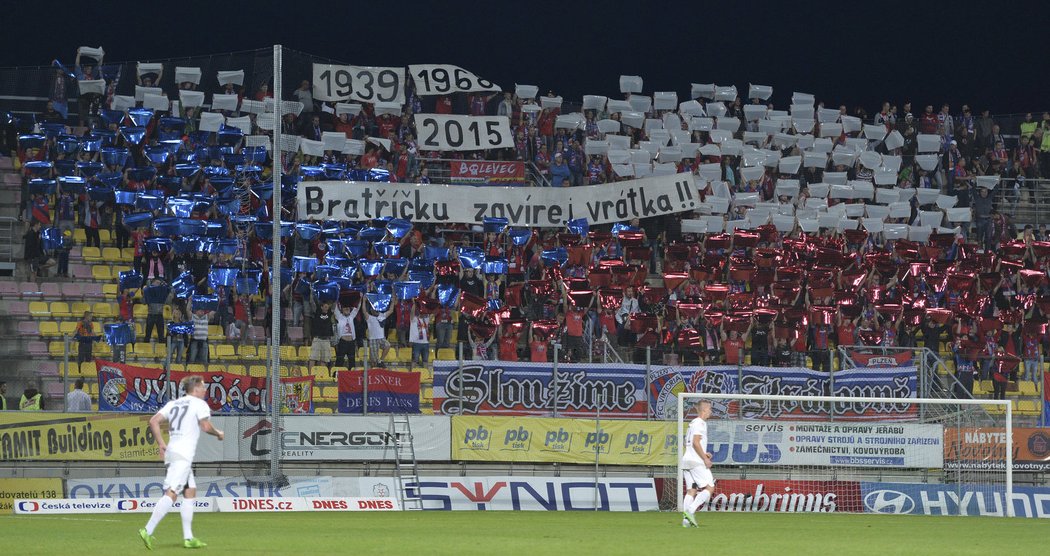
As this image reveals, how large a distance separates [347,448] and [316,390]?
128 cm

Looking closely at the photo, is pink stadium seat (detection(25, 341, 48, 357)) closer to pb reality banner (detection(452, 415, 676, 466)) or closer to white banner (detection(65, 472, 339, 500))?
white banner (detection(65, 472, 339, 500))

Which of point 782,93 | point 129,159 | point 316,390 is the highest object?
point 782,93

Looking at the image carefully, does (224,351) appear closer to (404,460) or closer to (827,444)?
(404,460)

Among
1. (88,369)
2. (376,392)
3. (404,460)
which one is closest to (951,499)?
(404,460)

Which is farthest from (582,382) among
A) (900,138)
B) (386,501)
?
(900,138)

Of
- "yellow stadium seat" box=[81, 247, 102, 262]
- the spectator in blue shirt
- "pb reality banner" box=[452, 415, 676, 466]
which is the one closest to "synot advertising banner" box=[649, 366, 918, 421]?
"pb reality banner" box=[452, 415, 676, 466]

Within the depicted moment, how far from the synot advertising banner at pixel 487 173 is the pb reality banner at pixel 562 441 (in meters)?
10.8

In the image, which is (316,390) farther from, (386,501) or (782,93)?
(782,93)

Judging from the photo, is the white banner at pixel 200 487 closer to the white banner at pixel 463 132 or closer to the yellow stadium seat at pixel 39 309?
the yellow stadium seat at pixel 39 309

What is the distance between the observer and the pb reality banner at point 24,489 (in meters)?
22.9

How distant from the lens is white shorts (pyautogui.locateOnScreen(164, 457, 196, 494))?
14327 mm

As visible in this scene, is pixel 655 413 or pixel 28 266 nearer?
pixel 655 413

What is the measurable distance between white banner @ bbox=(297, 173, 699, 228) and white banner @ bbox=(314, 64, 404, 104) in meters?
3.72

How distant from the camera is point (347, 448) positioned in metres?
24.7
